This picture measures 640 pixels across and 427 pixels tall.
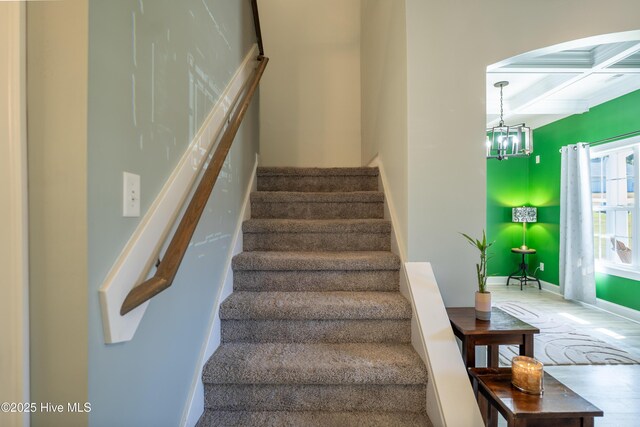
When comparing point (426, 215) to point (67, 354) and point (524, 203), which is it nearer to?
point (67, 354)

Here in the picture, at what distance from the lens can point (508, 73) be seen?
9.70 feet

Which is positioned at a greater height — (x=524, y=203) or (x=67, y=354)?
(x=524, y=203)

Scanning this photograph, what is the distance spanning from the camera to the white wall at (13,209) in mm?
602

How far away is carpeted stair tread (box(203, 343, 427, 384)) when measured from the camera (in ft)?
3.87

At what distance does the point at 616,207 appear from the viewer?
3.58 metres

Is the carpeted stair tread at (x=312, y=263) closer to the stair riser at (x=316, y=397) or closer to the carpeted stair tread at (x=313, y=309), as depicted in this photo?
the carpeted stair tread at (x=313, y=309)

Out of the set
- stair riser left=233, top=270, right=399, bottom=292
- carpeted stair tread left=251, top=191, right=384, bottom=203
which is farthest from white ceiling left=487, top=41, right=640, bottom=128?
stair riser left=233, top=270, right=399, bottom=292

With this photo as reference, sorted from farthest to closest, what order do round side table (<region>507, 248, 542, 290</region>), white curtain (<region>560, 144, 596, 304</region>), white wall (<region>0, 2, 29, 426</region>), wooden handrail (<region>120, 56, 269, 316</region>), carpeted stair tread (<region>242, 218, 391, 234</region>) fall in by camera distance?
round side table (<region>507, 248, 542, 290</region>)
white curtain (<region>560, 144, 596, 304</region>)
carpeted stair tread (<region>242, 218, 391, 234</region>)
wooden handrail (<region>120, 56, 269, 316</region>)
white wall (<region>0, 2, 29, 426</region>)

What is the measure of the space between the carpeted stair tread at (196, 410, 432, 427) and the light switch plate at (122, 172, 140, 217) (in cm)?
92

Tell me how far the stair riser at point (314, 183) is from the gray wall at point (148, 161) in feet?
3.08

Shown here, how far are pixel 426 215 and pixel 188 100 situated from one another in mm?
1267

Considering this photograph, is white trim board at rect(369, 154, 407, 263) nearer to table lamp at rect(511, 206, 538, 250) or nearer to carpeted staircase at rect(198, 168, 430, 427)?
carpeted staircase at rect(198, 168, 430, 427)

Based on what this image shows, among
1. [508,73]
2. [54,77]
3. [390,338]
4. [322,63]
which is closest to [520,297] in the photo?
[508,73]

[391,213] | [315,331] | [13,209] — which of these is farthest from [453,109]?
[13,209]
